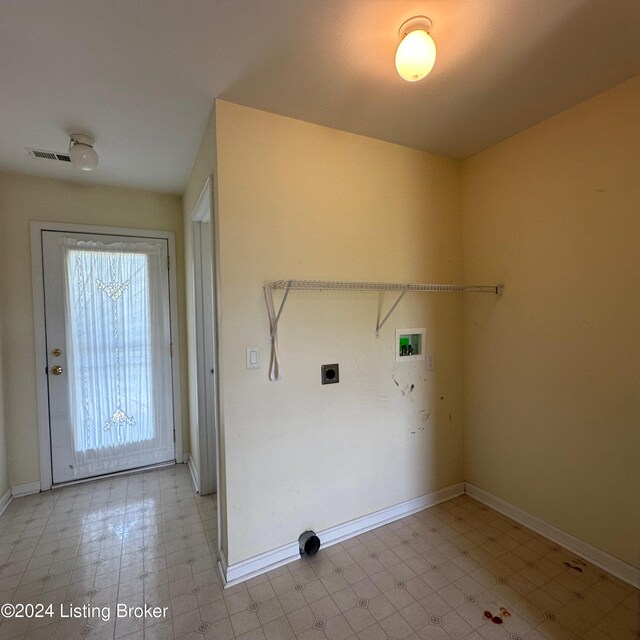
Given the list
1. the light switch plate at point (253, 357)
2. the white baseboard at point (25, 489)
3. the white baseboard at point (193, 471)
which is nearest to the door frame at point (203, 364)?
the white baseboard at point (193, 471)

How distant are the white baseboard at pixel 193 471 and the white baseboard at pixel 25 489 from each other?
3.66ft

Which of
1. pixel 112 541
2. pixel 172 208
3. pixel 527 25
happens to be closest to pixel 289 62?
pixel 527 25

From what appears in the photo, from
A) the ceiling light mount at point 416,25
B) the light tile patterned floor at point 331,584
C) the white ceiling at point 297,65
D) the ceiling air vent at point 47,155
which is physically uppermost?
the ceiling air vent at point 47,155

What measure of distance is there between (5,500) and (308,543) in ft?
7.68

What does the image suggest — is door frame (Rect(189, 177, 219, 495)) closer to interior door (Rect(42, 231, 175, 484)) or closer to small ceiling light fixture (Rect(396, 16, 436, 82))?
interior door (Rect(42, 231, 175, 484))

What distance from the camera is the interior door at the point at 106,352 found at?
2637 millimetres

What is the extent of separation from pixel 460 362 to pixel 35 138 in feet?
10.4

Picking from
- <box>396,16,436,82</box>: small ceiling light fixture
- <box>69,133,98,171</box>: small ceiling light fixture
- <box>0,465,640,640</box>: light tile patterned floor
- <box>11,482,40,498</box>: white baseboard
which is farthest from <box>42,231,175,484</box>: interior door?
<box>396,16,436,82</box>: small ceiling light fixture

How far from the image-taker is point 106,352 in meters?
2.76

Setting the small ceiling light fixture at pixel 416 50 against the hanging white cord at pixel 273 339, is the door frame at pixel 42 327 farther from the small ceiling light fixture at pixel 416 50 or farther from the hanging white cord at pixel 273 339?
the small ceiling light fixture at pixel 416 50

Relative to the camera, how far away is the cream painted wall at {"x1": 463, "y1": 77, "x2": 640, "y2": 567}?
1617 mm

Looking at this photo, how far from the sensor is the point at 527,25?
123 cm

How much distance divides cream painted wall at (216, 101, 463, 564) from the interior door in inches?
63.6

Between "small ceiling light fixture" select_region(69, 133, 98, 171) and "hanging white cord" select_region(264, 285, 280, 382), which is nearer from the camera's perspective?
"hanging white cord" select_region(264, 285, 280, 382)
